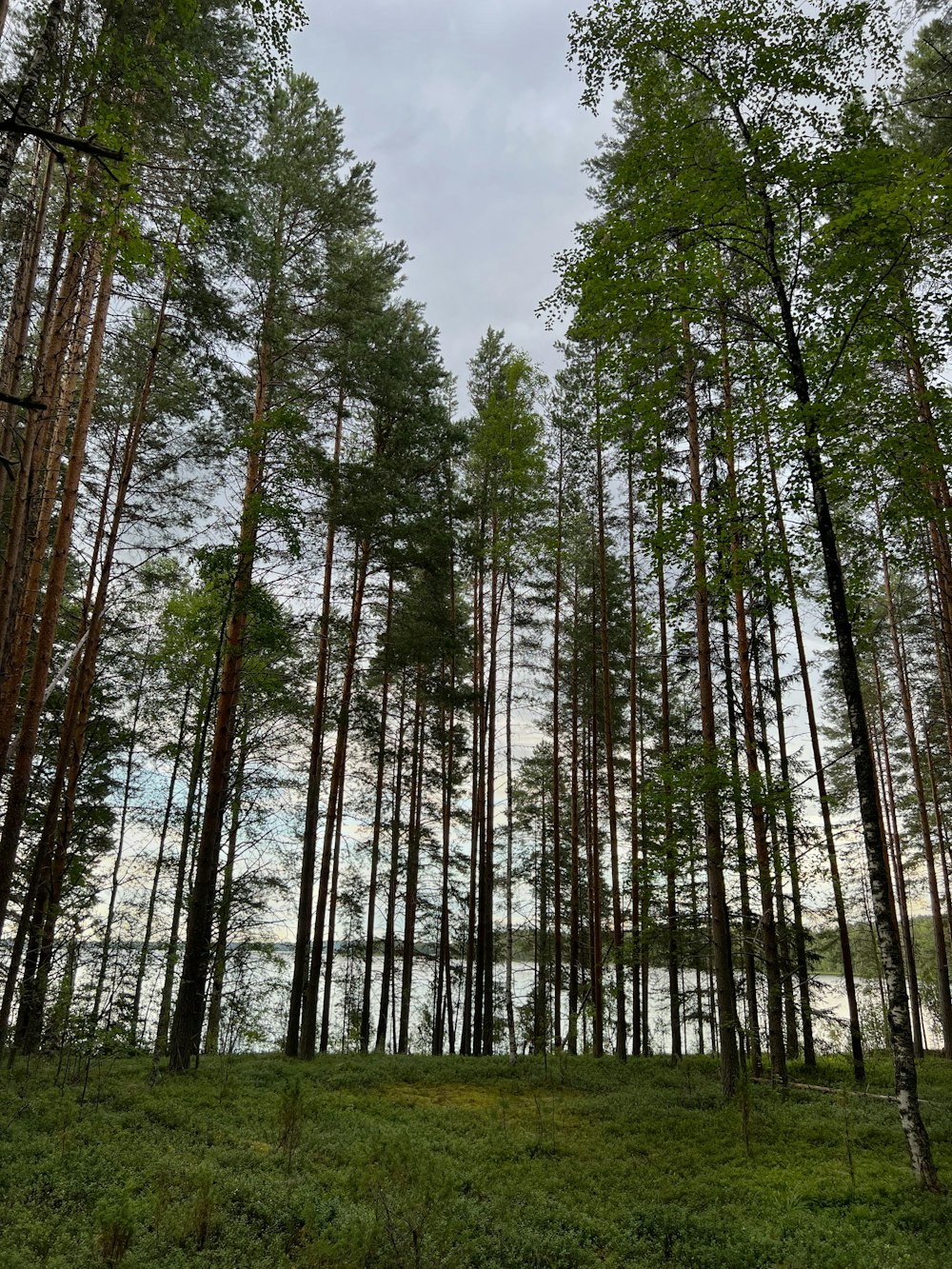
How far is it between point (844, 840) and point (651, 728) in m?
6.61

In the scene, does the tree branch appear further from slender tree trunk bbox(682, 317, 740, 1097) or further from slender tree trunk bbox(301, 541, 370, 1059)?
slender tree trunk bbox(301, 541, 370, 1059)

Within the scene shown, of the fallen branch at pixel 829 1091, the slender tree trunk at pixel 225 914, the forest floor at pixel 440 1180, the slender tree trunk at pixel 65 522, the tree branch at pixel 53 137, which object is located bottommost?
the fallen branch at pixel 829 1091

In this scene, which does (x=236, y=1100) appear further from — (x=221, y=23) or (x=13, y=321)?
(x=221, y=23)

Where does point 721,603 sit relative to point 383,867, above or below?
above

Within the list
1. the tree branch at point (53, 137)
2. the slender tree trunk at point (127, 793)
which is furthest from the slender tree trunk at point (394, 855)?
the tree branch at point (53, 137)

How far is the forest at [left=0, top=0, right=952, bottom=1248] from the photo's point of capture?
6.54 m

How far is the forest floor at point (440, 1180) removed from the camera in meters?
4.45

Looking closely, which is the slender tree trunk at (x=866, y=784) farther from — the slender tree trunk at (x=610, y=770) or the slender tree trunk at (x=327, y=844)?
the slender tree trunk at (x=327, y=844)

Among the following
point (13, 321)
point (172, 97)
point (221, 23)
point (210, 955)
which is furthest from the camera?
point (210, 955)

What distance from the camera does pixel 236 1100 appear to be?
26.6 ft

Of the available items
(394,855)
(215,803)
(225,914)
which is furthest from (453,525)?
(225,914)

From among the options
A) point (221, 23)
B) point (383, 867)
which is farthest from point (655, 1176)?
point (383, 867)

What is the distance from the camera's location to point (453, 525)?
1577cm

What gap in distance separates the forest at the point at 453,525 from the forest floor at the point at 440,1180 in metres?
0.35
